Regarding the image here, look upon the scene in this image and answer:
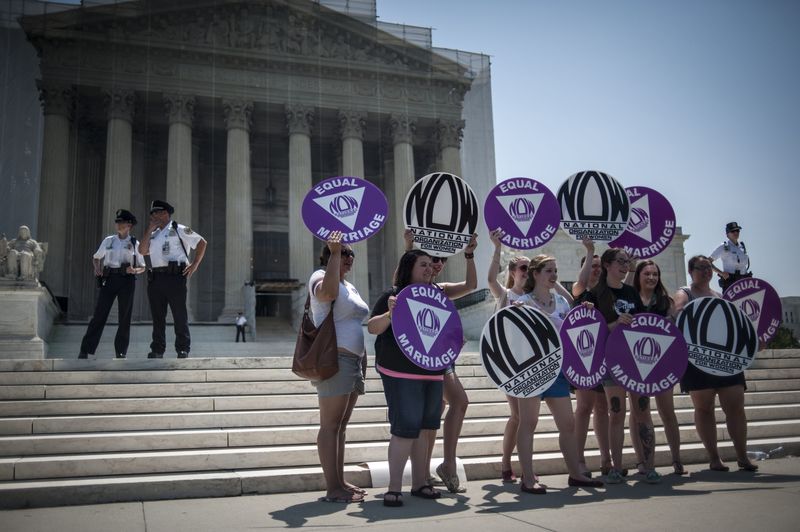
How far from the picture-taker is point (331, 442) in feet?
17.1

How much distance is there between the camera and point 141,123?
3058cm

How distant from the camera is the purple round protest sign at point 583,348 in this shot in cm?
609

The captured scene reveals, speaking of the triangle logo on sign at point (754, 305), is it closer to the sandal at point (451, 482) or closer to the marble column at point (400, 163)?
the sandal at point (451, 482)

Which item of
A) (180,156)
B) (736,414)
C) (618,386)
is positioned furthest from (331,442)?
(180,156)

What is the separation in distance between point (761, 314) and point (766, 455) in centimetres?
155

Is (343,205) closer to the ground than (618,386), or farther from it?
farther from it

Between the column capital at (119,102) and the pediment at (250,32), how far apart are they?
2.12 metres

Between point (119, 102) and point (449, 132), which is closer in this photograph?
point (119, 102)

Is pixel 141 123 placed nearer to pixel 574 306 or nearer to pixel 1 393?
pixel 1 393

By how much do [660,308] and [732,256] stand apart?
18.9ft

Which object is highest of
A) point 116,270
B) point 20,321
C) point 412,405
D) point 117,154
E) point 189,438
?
point 117,154

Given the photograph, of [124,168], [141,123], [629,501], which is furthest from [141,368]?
[141,123]

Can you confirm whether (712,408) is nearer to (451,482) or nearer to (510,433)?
(510,433)

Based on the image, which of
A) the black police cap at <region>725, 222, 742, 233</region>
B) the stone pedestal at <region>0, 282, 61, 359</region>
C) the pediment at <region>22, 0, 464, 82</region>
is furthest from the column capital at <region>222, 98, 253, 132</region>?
the black police cap at <region>725, 222, 742, 233</region>
